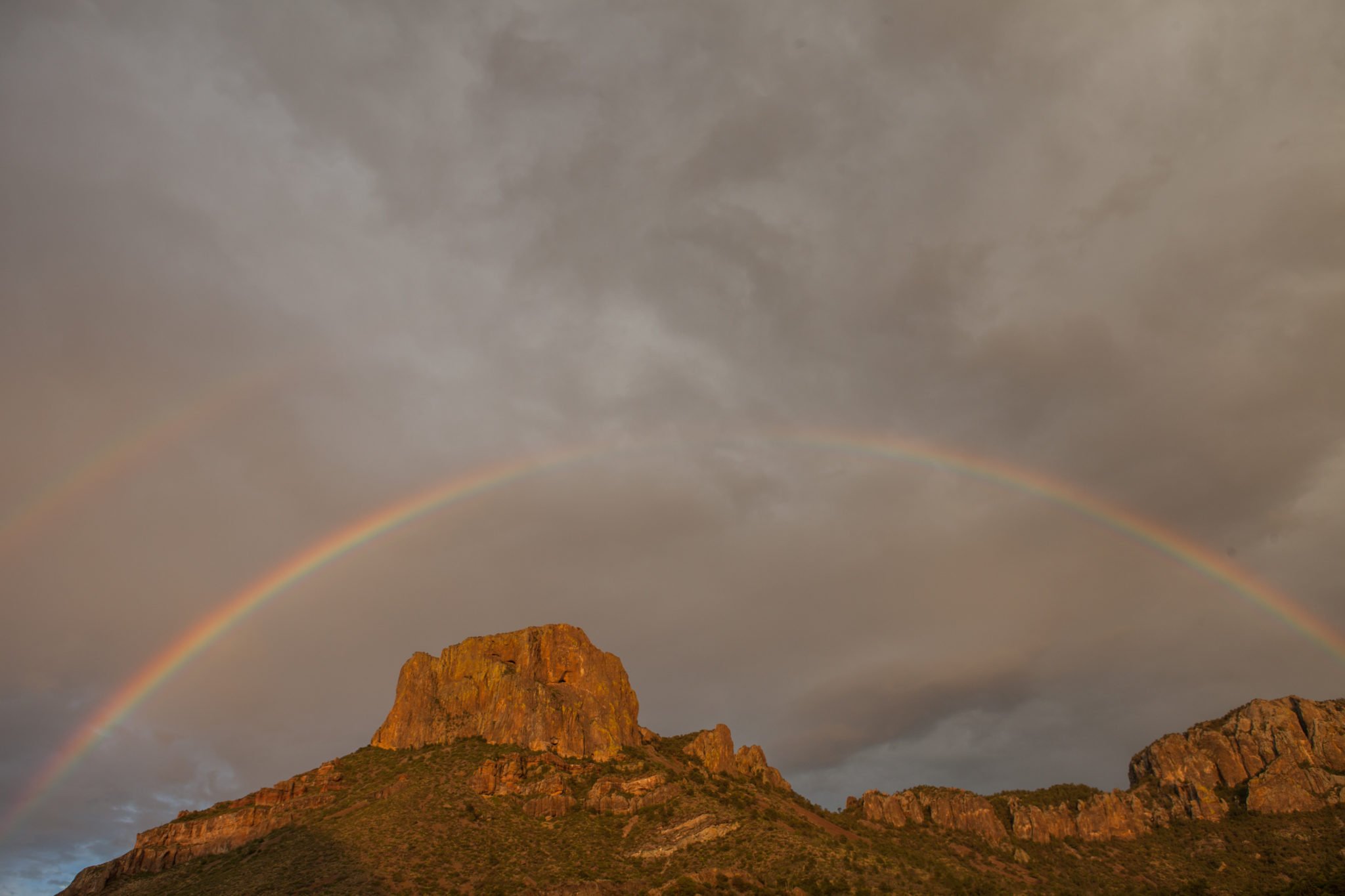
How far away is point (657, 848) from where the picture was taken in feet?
321

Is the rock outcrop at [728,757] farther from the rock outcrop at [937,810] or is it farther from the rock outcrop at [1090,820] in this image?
the rock outcrop at [1090,820]

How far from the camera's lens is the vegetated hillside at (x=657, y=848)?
88.3m

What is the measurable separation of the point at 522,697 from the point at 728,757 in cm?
3743

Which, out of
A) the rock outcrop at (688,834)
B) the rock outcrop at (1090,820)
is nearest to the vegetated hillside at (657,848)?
the rock outcrop at (688,834)

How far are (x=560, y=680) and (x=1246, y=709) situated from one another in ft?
495

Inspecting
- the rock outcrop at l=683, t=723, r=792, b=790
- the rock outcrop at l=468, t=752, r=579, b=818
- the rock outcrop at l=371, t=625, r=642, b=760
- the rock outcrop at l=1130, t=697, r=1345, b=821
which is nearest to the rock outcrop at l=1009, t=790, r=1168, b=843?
the rock outcrop at l=1130, t=697, r=1345, b=821

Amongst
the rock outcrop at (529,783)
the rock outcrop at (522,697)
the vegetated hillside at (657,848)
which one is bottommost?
the vegetated hillside at (657,848)

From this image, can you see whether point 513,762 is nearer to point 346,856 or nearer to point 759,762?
point 346,856

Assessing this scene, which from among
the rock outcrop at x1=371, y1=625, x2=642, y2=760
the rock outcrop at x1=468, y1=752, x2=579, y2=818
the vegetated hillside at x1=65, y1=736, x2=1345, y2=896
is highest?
the rock outcrop at x1=371, y1=625, x2=642, y2=760

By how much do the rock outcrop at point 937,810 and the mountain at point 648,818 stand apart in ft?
1.57

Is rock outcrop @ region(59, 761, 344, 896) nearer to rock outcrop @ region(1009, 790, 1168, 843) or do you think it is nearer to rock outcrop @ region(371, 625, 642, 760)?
rock outcrop @ region(371, 625, 642, 760)

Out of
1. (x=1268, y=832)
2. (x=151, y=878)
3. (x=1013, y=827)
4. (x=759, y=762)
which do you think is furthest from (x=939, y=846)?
(x=151, y=878)

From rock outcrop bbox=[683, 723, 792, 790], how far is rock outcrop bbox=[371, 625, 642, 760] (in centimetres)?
1092

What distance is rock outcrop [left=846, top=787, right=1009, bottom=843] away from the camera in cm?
14988
